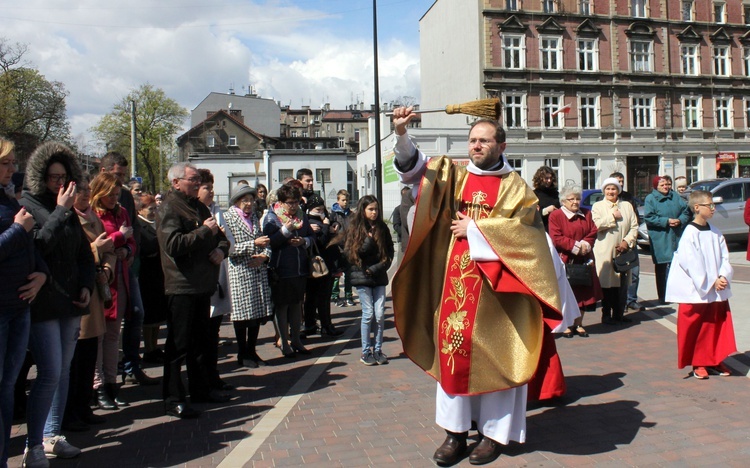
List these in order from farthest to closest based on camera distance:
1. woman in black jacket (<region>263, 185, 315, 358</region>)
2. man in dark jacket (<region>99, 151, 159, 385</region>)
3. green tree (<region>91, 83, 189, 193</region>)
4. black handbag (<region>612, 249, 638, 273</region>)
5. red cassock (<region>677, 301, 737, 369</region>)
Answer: green tree (<region>91, 83, 189, 193</region>) → black handbag (<region>612, 249, 638, 273</region>) → woman in black jacket (<region>263, 185, 315, 358</region>) → man in dark jacket (<region>99, 151, 159, 385</region>) → red cassock (<region>677, 301, 737, 369</region>)

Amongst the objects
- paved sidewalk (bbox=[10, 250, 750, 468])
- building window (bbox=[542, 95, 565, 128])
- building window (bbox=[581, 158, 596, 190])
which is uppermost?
building window (bbox=[542, 95, 565, 128])

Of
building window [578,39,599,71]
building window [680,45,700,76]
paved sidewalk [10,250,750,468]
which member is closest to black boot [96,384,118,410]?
paved sidewalk [10,250,750,468]

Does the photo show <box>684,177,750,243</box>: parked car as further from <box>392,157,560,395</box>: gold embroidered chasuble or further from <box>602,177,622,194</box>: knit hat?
<box>392,157,560,395</box>: gold embroidered chasuble

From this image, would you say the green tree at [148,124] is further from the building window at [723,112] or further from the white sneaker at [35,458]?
the white sneaker at [35,458]

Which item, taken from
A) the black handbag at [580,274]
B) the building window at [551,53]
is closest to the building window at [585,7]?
the building window at [551,53]

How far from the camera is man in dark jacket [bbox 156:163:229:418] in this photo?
5.55m

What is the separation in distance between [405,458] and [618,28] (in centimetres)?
4422

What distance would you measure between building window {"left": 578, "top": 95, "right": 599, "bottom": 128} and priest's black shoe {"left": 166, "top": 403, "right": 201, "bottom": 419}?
4070cm

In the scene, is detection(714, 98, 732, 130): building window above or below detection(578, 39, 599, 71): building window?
below

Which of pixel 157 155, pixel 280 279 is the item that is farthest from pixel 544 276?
pixel 157 155

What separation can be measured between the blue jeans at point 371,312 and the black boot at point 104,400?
8.85 ft

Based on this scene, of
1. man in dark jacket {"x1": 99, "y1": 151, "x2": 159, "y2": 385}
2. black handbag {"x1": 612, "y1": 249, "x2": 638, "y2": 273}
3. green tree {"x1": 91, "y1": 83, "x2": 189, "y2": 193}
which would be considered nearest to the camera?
man in dark jacket {"x1": 99, "y1": 151, "x2": 159, "y2": 385}

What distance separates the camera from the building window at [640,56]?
43719mm

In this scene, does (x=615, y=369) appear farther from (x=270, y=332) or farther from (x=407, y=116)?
(x=270, y=332)
